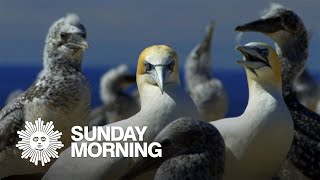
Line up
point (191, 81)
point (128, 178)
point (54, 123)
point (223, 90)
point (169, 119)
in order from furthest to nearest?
point (191, 81)
point (223, 90)
point (54, 123)
point (169, 119)
point (128, 178)

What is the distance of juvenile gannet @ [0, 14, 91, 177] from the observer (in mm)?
8555

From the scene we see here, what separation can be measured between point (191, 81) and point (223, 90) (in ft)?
3.70

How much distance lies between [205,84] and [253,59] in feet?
27.1

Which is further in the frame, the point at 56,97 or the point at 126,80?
the point at 126,80

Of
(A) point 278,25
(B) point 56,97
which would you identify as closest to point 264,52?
(B) point 56,97

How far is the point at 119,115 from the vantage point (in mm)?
16344

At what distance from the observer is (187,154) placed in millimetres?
6266

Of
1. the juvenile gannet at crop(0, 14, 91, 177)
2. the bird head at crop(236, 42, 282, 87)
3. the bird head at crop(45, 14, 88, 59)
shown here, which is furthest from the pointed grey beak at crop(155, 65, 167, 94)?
the bird head at crop(45, 14, 88, 59)

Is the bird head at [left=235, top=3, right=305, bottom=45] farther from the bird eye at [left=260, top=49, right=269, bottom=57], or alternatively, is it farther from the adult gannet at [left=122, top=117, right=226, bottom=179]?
the adult gannet at [left=122, top=117, right=226, bottom=179]

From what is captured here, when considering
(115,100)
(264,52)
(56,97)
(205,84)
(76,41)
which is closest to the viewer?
(264,52)

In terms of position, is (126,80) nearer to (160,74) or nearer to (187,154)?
(160,74)

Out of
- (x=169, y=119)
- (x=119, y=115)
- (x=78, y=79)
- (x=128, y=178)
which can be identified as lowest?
(x=128, y=178)

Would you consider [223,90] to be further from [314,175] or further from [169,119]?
[169,119]

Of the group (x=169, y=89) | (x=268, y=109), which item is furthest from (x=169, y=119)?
(x=268, y=109)
